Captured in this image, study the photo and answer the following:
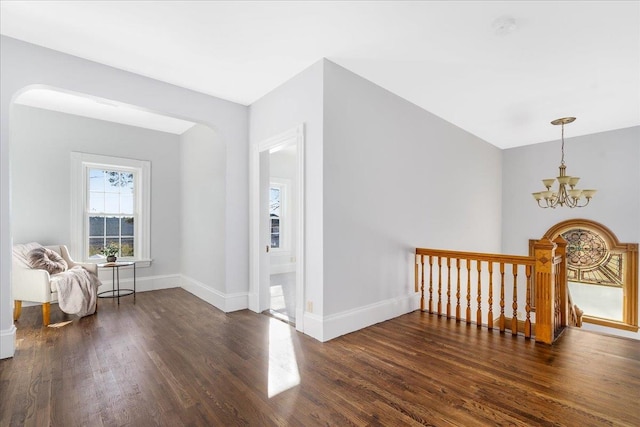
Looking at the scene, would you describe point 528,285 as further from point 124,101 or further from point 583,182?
point 124,101

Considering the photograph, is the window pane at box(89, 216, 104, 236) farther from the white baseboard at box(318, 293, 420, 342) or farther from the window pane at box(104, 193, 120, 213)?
the white baseboard at box(318, 293, 420, 342)

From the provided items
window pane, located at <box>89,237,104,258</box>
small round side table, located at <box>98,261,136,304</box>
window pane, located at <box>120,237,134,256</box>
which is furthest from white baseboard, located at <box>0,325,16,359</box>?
window pane, located at <box>120,237,134,256</box>

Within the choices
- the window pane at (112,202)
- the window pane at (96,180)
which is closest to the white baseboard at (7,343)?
the window pane at (112,202)

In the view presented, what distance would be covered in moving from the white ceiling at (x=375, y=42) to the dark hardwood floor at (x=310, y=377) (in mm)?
2891

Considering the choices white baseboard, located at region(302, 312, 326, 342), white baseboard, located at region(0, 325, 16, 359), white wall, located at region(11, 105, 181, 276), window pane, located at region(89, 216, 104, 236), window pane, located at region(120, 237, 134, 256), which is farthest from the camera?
window pane, located at region(120, 237, 134, 256)

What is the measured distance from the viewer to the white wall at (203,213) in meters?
4.41

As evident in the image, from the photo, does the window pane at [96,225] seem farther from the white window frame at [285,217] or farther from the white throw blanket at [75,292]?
the white window frame at [285,217]

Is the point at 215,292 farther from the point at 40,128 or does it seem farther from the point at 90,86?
the point at 40,128

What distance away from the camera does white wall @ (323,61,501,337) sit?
325 centimetres

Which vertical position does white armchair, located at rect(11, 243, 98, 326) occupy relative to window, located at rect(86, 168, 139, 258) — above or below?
below

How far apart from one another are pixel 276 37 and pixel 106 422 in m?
3.18

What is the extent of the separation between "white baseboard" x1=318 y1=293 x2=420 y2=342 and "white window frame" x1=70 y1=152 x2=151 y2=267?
3695mm

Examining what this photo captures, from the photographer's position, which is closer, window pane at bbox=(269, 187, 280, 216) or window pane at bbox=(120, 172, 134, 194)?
window pane at bbox=(120, 172, 134, 194)

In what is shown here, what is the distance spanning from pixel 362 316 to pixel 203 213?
3.03 meters
